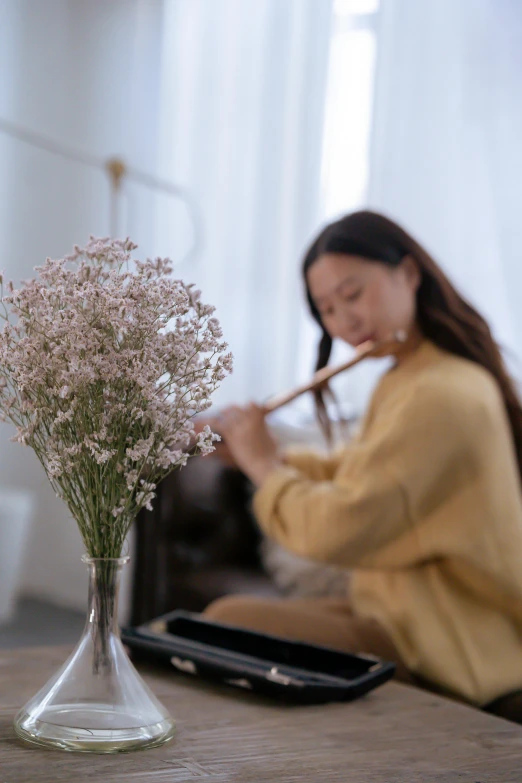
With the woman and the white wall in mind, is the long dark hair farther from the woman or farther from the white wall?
the white wall

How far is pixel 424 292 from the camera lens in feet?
4.38

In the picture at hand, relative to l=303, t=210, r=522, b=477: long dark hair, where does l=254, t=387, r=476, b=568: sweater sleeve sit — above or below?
below

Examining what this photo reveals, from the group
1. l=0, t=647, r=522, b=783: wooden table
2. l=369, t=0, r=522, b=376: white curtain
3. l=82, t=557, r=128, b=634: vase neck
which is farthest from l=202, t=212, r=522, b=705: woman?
l=369, t=0, r=522, b=376: white curtain

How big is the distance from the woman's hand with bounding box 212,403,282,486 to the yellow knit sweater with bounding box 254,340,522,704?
0.30ft

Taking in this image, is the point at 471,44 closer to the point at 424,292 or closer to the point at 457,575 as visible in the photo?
the point at 424,292

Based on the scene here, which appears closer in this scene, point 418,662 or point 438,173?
point 418,662

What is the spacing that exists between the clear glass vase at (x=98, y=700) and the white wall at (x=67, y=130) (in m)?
2.30

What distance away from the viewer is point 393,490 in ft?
3.76

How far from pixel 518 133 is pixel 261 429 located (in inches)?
55.2

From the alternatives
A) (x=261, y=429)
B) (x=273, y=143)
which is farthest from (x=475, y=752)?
(x=273, y=143)

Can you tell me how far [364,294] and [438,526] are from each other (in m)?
0.33

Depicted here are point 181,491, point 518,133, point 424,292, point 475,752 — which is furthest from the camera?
point 518,133

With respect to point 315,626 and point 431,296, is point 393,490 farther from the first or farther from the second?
point 431,296

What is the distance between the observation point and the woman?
1.16 m
